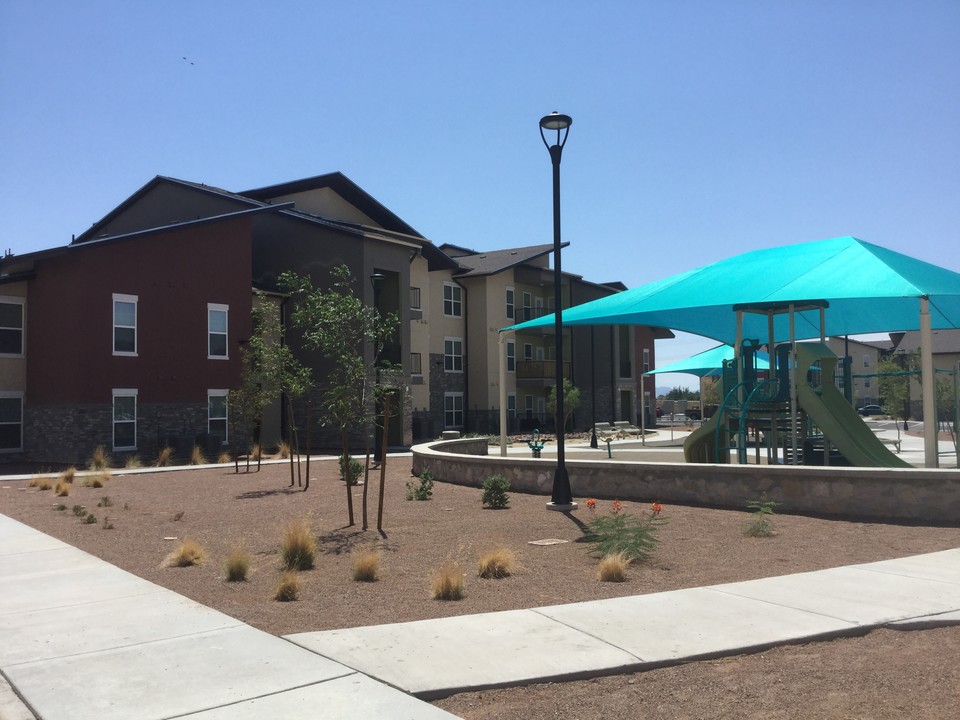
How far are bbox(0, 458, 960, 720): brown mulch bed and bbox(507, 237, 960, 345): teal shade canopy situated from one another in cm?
468

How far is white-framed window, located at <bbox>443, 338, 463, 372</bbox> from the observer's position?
159 ft

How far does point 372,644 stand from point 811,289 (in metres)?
11.8

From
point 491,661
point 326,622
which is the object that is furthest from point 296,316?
point 491,661

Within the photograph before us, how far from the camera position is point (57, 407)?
2762cm

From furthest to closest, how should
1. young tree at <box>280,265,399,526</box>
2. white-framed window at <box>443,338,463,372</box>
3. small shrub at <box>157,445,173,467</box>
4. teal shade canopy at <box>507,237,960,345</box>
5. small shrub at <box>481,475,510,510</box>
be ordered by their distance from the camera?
white-framed window at <box>443,338,463,372</box> → small shrub at <box>157,445,173,467</box> → teal shade canopy at <box>507,237,960,345</box> → small shrub at <box>481,475,510,510</box> → young tree at <box>280,265,399,526</box>

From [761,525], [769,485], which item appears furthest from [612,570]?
[769,485]

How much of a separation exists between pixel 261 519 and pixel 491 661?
29.6 ft

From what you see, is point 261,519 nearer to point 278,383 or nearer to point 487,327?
point 278,383

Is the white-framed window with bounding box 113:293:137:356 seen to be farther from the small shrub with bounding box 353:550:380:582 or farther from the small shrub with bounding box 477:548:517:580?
the small shrub with bounding box 477:548:517:580

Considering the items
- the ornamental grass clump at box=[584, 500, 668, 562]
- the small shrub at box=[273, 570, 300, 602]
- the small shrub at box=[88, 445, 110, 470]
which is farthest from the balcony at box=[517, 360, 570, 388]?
the small shrub at box=[273, 570, 300, 602]

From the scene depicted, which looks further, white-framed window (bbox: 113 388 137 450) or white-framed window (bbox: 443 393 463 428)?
white-framed window (bbox: 443 393 463 428)

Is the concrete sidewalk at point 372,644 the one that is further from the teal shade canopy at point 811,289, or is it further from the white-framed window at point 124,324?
the white-framed window at point 124,324

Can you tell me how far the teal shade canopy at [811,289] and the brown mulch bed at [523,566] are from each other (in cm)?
468

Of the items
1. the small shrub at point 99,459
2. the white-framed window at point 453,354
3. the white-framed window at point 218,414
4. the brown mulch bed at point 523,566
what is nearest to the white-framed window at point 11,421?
the small shrub at point 99,459
